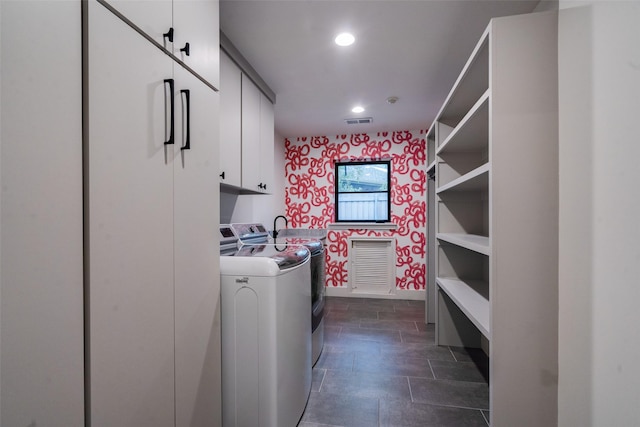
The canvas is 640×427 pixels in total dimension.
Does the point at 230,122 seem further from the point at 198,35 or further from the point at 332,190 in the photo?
the point at 332,190

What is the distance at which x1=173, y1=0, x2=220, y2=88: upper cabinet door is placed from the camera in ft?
3.60

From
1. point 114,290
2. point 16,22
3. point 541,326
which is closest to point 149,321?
point 114,290

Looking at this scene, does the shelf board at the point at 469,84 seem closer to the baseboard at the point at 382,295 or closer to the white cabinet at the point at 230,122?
the white cabinet at the point at 230,122

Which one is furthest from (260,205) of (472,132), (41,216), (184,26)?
(41,216)

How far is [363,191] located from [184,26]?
3.50 metres

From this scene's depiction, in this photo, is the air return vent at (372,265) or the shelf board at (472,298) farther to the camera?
the air return vent at (372,265)

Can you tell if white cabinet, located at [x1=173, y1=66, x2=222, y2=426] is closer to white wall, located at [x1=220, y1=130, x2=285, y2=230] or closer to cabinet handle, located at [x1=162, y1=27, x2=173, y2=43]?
cabinet handle, located at [x1=162, y1=27, x2=173, y2=43]

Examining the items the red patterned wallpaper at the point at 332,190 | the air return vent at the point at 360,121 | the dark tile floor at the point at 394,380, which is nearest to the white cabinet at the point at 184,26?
the dark tile floor at the point at 394,380

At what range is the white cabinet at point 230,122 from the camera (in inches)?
78.0

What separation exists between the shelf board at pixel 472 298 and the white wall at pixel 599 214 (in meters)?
0.33

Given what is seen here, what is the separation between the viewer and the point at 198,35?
1.21 metres

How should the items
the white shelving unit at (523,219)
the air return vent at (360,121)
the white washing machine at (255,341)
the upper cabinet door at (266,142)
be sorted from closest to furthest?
the white shelving unit at (523,219) → the white washing machine at (255,341) → the upper cabinet door at (266,142) → the air return vent at (360,121)

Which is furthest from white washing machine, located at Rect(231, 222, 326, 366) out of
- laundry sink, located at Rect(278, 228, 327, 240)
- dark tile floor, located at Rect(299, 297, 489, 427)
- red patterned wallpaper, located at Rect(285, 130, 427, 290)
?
red patterned wallpaper, located at Rect(285, 130, 427, 290)

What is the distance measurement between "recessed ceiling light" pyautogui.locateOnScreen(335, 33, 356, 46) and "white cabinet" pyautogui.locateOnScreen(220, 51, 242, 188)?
0.78 m
